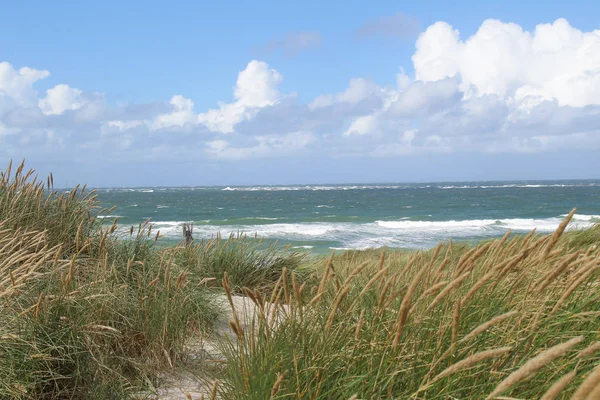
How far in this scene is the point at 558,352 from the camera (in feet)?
3.67

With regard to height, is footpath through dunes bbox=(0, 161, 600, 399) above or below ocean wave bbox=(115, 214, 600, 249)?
above

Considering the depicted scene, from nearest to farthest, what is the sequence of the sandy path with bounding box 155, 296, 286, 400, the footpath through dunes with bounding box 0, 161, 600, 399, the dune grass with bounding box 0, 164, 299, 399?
the footpath through dunes with bounding box 0, 161, 600, 399 → the dune grass with bounding box 0, 164, 299, 399 → the sandy path with bounding box 155, 296, 286, 400

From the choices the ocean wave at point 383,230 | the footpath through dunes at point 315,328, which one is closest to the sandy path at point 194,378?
the footpath through dunes at point 315,328

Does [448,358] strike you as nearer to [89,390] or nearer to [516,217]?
[89,390]

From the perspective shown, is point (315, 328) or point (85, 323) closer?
point (315, 328)

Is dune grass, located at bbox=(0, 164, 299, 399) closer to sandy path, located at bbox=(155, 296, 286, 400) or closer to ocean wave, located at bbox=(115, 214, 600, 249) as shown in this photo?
sandy path, located at bbox=(155, 296, 286, 400)

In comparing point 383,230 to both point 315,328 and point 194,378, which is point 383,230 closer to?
point 194,378

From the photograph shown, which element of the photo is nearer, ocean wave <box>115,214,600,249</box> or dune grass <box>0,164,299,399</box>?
dune grass <box>0,164,299,399</box>

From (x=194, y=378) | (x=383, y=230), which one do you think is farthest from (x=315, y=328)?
(x=383, y=230)

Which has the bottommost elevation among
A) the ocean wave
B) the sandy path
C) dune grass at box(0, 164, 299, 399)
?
the ocean wave

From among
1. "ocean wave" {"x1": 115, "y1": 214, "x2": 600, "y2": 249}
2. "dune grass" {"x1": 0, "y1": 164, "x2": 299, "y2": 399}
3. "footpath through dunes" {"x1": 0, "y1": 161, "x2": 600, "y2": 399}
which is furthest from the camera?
"ocean wave" {"x1": 115, "y1": 214, "x2": 600, "y2": 249}

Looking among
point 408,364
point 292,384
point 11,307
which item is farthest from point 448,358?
point 11,307

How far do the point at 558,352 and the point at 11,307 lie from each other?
3.59 meters

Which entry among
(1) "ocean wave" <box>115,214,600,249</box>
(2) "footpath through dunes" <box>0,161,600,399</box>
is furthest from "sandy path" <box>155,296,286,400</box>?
(1) "ocean wave" <box>115,214,600,249</box>
